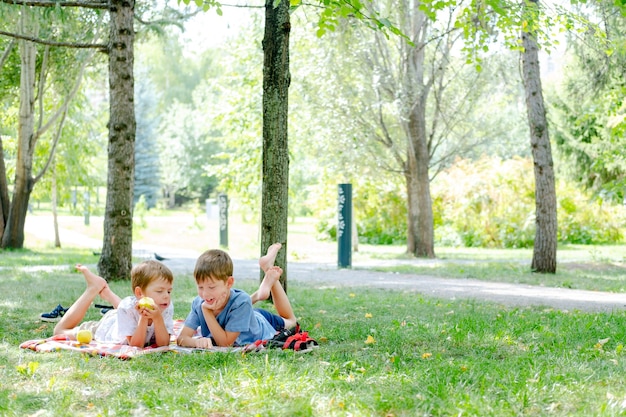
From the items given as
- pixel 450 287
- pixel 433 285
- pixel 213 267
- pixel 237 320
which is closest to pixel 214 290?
pixel 213 267

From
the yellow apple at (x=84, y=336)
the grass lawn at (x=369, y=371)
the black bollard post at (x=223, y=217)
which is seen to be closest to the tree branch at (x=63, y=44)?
the grass lawn at (x=369, y=371)

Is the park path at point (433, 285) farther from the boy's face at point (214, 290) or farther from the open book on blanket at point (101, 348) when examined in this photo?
the open book on blanket at point (101, 348)

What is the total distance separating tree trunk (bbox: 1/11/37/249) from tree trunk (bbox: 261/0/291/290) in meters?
10.7

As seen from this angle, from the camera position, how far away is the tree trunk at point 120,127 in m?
10.1

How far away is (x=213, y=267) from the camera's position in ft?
17.8

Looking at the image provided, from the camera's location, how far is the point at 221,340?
562cm

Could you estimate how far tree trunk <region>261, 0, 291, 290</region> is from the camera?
8.07 metres

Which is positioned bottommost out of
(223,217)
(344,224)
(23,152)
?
(344,224)

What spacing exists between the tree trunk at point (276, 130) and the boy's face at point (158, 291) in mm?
2462

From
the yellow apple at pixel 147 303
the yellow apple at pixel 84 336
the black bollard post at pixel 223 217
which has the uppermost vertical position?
the black bollard post at pixel 223 217

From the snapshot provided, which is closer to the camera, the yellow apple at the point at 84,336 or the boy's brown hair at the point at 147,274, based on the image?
the boy's brown hair at the point at 147,274

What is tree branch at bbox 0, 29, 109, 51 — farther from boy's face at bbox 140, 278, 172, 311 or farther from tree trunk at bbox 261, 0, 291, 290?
boy's face at bbox 140, 278, 172, 311

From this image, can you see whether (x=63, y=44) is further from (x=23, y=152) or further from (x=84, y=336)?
(x=23, y=152)

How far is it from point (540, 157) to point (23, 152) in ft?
38.0
